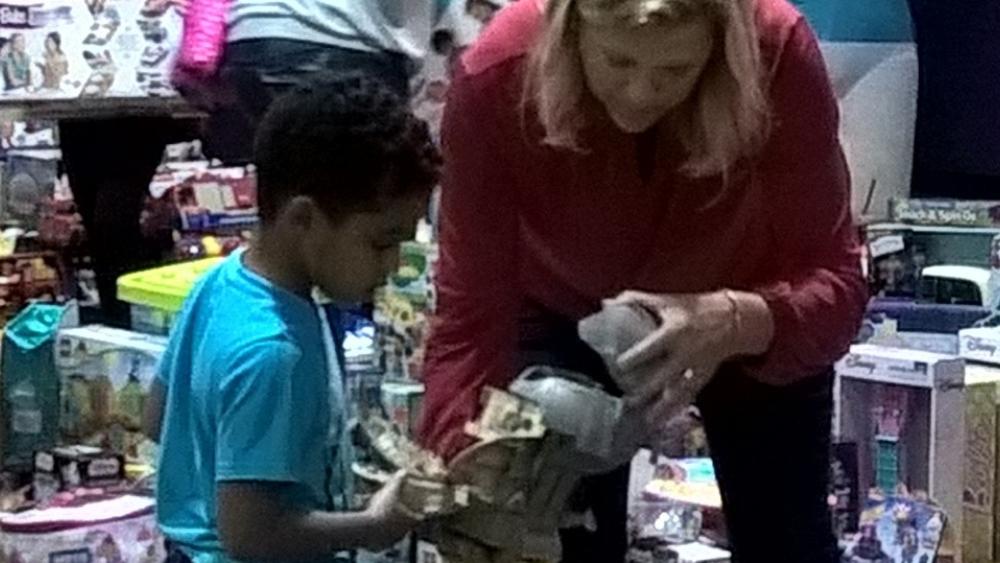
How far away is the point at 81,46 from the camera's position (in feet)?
9.39

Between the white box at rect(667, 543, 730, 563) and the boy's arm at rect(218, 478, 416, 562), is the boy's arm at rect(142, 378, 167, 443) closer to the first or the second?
the boy's arm at rect(218, 478, 416, 562)

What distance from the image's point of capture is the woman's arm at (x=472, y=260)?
1.36 metres

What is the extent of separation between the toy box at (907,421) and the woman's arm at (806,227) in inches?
25.1

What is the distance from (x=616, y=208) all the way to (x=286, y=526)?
1.13 ft

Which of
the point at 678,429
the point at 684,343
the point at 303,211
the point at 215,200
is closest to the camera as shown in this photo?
the point at 684,343

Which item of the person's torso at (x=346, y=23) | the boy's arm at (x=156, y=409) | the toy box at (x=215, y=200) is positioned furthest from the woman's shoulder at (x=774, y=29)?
the toy box at (x=215, y=200)

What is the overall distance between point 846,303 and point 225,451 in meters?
0.48

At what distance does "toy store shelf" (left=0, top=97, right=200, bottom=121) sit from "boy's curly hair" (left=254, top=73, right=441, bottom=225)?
1.53 m

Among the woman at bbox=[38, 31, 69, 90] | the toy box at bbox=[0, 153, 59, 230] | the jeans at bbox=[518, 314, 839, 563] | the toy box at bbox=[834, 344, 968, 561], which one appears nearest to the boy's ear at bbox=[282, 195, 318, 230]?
the jeans at bbox=[518, 314, 839, 563]

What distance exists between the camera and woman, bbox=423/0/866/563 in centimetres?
128

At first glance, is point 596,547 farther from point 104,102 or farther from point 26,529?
point 104,102

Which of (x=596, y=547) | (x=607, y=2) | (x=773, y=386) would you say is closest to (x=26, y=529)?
(x=596, y=547)

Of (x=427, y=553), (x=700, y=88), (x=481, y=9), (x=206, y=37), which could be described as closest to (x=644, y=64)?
(x=700, y=88)

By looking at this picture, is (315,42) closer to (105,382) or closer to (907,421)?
(105,382)
